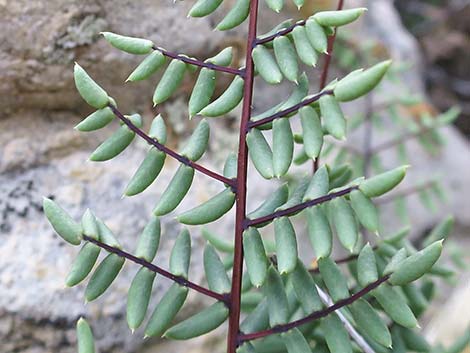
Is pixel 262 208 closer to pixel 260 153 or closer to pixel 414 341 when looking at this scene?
pixel 260 153

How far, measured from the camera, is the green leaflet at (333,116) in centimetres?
53

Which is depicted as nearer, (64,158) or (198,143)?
(198,143)

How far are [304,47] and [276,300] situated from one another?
224mm

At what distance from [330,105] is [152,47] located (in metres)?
0.16

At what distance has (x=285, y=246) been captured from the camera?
0.56 meters

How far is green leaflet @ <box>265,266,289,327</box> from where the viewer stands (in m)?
0.61

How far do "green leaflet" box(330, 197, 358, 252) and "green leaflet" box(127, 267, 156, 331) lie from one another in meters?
0.17

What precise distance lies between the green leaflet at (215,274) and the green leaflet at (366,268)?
0.41 ft

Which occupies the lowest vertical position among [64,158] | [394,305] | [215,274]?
[394,305]

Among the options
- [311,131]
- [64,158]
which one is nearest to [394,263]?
[311,131]

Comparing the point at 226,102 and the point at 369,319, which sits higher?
the point at 226,102

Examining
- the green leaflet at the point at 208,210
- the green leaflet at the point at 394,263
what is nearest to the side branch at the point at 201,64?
the green leaflet at the point at 208,210

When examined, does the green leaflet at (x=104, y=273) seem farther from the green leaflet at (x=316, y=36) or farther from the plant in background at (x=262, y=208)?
the green leaflet at (x=316, y=36)

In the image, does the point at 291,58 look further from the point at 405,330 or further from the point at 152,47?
the point at 405,330
